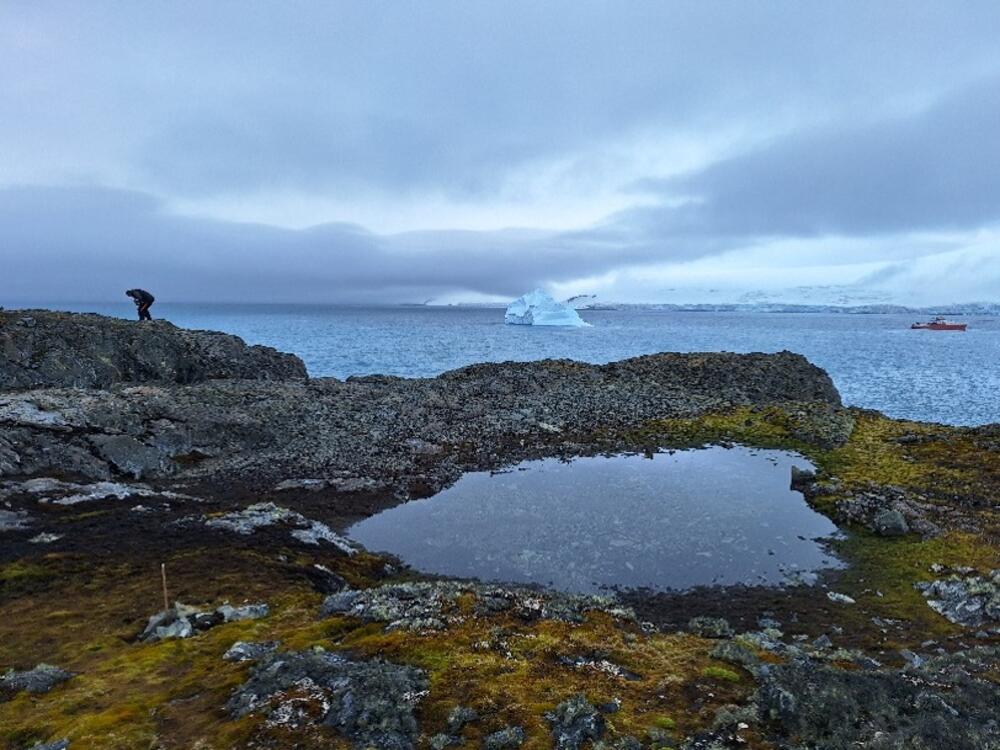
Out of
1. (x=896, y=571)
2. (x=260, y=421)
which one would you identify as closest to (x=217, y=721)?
(x=896, y=571)

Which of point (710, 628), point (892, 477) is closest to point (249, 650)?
point (710, 628)

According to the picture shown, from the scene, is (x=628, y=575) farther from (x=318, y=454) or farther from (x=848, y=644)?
(x=318, y=454)

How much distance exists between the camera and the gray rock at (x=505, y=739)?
28.2ft

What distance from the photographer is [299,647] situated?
1165 centimetres

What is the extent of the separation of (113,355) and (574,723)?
45254 mm

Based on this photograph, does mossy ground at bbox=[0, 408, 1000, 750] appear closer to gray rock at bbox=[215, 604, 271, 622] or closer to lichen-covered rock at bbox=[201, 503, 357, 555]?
gray rock at bbox=[215, 604, 271, 622]

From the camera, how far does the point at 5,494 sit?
2091 centimetres

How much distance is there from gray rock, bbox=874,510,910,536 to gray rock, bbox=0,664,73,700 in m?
23.7

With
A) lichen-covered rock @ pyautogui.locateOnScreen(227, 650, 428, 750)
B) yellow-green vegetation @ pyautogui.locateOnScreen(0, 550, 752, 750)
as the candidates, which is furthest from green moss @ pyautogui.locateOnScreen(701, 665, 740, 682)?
lichen-covered rock @ pyautogui.locateOnScreen(227, 650, 428, 750)

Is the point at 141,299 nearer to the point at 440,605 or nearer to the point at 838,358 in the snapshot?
the point at 440,605

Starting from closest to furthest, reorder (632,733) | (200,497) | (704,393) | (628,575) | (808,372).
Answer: (632,733) → (628,575) → (200,497) → (704,393) → (808,372)

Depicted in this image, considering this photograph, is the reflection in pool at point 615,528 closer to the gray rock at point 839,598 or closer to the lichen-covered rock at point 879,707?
the gray rock at point 839,598

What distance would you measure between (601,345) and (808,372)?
243 feet

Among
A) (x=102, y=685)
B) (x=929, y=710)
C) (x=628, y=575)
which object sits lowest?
(x=628, y=575)
